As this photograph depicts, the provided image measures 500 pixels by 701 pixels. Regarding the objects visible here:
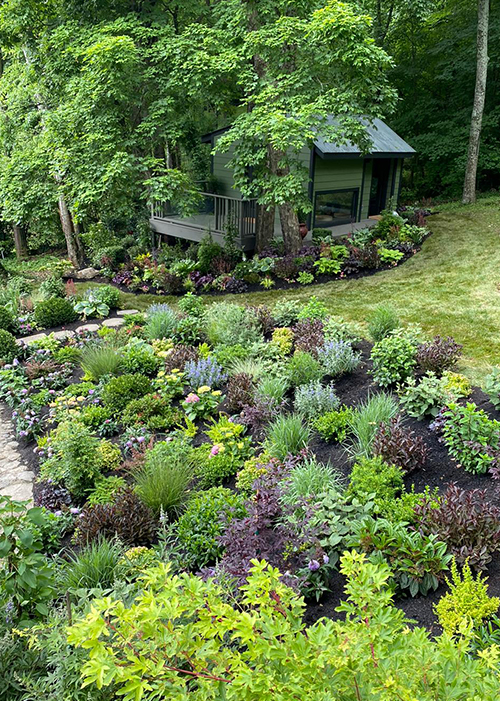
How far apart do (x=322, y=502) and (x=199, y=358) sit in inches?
141

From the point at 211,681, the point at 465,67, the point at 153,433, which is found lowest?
the point at 153,433

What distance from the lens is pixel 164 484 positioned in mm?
4094

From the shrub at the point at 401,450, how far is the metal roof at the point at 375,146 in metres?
10.2

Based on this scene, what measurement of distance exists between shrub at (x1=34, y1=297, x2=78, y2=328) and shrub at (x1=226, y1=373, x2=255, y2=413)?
4591mm

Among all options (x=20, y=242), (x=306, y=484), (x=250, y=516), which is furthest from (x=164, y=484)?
(x=20, y=242)

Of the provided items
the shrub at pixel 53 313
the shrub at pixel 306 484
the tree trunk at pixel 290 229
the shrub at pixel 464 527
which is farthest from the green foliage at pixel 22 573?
the tree trunk at pixel 290 229

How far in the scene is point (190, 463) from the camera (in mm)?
4633

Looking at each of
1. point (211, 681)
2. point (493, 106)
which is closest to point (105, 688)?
point (211, 681)

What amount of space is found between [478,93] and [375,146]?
481cm

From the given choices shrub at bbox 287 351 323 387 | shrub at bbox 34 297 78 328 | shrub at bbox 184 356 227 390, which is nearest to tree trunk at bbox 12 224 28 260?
shrub at bbox 34 297 78 328

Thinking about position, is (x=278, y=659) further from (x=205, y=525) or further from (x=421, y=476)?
(x=421, y=476)

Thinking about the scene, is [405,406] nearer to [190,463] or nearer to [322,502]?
[322,502]

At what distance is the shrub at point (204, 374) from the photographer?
6.06 m

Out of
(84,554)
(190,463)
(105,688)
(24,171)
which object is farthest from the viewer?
(24,171)
